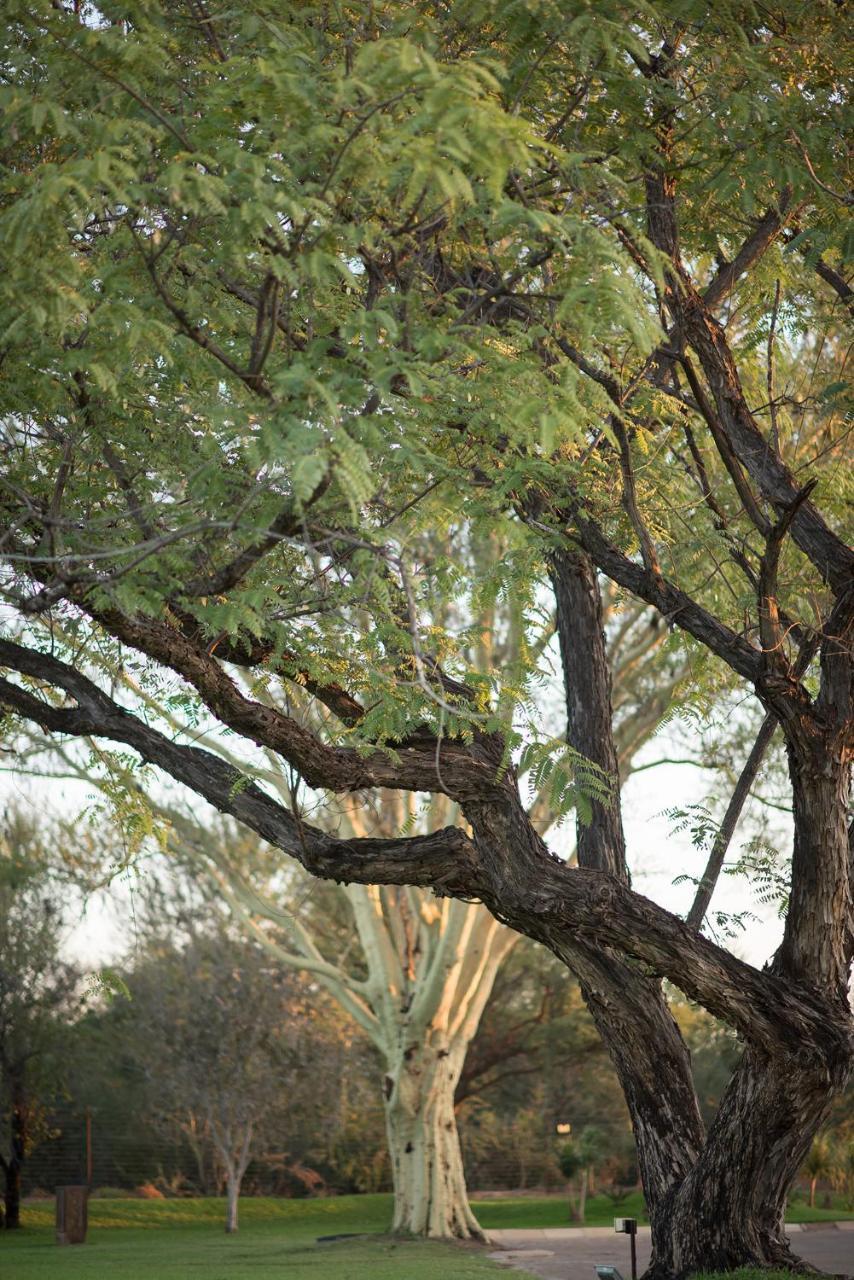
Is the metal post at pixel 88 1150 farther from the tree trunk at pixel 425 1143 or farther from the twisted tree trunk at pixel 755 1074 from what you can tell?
the twisted tree trunk at pixel 755 1074

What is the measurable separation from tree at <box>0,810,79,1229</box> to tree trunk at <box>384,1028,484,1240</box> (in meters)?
7.63

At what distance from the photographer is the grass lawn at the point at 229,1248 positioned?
14.3 meters

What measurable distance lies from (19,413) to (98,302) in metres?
1.42

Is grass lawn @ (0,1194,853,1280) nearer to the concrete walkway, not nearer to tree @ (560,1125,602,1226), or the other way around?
tree @ (560,1125,602,1226)

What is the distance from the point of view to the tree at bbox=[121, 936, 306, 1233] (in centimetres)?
2361

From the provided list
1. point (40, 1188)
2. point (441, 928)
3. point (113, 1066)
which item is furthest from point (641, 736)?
point (40, 1188)

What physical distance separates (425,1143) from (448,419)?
49.8 ft

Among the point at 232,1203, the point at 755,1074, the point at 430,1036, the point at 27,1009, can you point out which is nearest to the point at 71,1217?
the point at 232,1203

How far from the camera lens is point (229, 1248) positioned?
1883 centimetres

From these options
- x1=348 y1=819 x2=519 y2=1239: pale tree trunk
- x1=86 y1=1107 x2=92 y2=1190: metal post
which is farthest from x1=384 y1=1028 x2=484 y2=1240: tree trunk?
x1=86 y1=1107 x2=92 y2=1190: metal post

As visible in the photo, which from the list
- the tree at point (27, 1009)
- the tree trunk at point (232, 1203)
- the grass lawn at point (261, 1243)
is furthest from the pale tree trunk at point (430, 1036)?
the tree at point (27, 1009)

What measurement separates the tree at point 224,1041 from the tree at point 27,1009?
1.67 metres

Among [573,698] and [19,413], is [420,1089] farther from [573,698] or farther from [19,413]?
[19,413]

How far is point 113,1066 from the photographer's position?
92.7 feet
